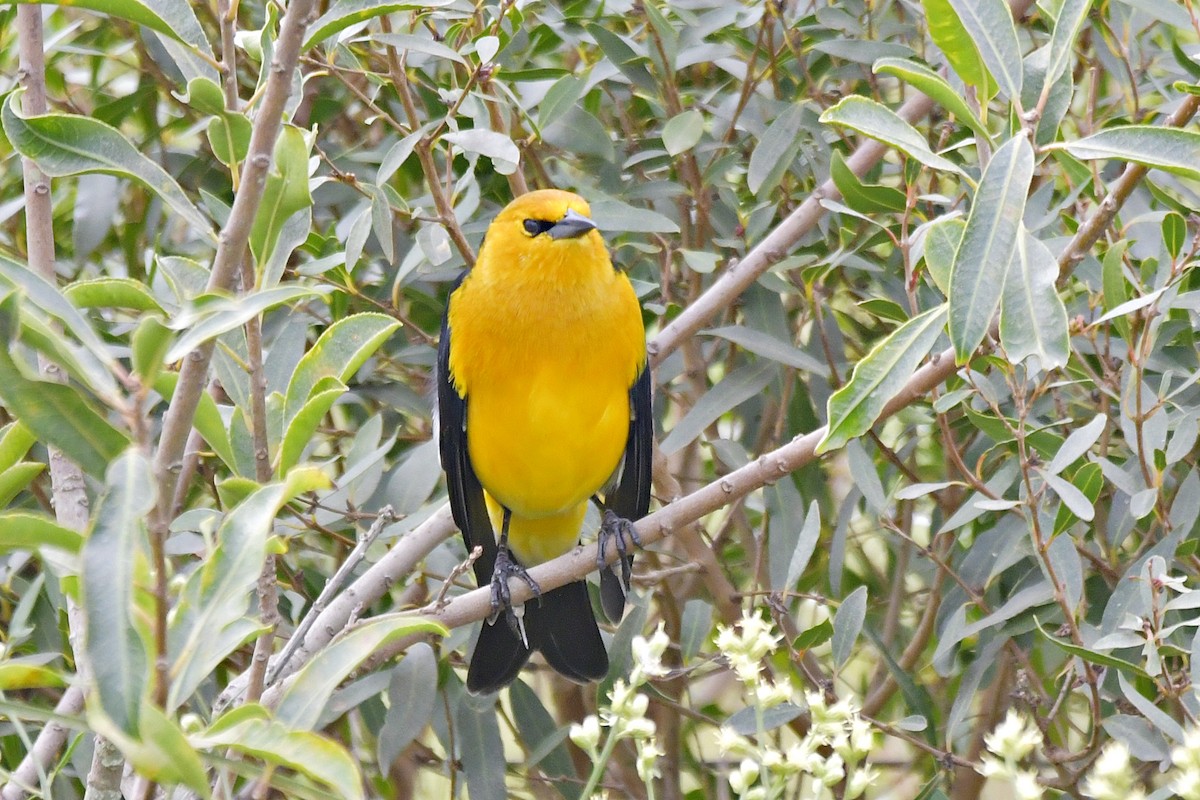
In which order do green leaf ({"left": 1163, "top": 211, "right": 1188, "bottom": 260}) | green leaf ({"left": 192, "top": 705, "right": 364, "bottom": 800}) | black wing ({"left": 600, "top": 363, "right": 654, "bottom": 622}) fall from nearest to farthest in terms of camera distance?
green leaf ({"left": 192, "top": 705, "right": 364, "bottom": 800}) → green leaf ({"left": 1163, "top": 211, "right": 1188, "bottom": 260}) → black wing ({"left": 600, "top": 363, "right": 654, "bottom": 622})

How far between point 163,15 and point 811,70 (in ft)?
6.72

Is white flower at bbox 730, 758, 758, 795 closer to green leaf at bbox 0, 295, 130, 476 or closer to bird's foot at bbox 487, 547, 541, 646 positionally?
green leaf at bbox 0, 295, 130, 476

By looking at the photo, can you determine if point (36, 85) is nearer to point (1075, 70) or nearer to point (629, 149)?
point (629, 149)

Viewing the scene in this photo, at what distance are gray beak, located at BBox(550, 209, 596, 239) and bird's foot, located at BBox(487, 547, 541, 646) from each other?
769 mm

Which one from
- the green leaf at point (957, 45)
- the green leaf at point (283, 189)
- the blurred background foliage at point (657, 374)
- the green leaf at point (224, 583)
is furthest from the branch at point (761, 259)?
the green leaf at point (224, 583)

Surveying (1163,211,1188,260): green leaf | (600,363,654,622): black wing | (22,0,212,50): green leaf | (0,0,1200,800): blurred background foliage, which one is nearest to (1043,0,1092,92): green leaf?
(0,0,1200,800): blurred background foliage

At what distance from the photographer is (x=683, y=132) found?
2949 mm

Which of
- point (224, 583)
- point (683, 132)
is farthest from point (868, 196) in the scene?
point (224, 583)

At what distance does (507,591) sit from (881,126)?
1614mm

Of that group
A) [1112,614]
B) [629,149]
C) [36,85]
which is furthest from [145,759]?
[629,149]

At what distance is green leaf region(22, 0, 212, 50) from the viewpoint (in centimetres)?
156

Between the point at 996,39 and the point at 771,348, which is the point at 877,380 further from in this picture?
the point at 771,348

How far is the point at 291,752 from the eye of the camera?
1249mm

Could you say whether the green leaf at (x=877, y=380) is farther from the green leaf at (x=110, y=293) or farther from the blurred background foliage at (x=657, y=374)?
the green leaf at (x=110, y=293)
